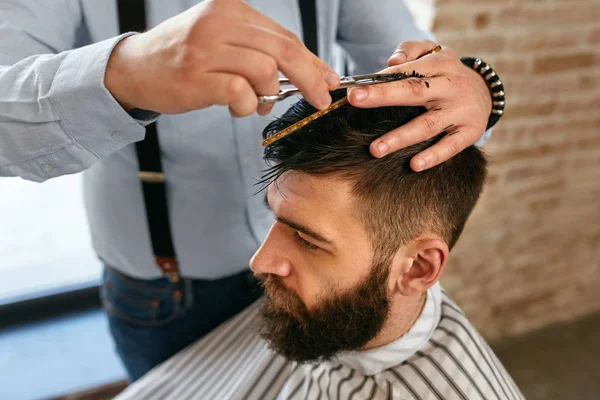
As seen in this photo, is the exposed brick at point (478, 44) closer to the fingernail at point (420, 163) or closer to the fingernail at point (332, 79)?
the fingernail at point (420, 163)

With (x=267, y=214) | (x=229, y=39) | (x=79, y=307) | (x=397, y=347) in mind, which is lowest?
(x=79, y=307)

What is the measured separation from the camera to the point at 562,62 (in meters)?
1.88

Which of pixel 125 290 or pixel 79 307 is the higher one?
pixel 125 290

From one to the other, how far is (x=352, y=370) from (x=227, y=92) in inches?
31.0

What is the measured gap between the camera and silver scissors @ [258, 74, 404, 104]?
0.64 meters

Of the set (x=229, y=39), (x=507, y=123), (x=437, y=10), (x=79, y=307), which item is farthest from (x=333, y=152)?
(x=79, y=307)

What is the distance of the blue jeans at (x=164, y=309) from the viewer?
1334mm

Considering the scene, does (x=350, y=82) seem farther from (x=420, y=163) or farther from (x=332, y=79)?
(x=420, y=163)

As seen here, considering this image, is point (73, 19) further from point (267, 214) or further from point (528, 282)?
point (528, 282)

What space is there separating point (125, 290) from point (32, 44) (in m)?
0.68

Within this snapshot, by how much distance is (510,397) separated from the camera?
1082mm

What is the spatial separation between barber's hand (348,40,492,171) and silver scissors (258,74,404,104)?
0.02 m

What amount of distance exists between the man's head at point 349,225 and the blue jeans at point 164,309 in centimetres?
29

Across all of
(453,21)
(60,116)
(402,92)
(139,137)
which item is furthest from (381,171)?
(453,21)
